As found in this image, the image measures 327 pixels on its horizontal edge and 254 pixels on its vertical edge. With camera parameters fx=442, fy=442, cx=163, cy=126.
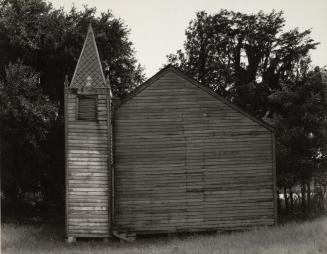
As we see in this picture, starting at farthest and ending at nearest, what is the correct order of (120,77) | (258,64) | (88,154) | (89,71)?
(258,64), (120,77), (89,71), (88,154)

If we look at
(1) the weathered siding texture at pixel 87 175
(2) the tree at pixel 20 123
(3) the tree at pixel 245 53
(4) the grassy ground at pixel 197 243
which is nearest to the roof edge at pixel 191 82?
(1) the weathered siding texture at pixel 87 175

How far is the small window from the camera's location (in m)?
22.3

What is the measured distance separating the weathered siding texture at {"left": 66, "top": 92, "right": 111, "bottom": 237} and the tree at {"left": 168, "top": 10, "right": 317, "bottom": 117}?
70.1 ft

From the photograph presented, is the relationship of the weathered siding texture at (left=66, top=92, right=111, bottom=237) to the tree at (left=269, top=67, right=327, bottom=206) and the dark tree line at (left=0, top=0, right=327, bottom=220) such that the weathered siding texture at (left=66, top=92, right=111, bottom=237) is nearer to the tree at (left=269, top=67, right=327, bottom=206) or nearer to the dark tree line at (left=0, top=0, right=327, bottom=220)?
the dark tree line at (left=0, top=0, right=327, bottom=220)

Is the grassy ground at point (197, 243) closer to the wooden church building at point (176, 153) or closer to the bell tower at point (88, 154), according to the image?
the bell tower at point (88, 154)

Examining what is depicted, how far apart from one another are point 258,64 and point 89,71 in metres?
23.7

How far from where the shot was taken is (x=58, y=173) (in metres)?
34.0

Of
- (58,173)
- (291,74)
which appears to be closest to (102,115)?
(58,173)

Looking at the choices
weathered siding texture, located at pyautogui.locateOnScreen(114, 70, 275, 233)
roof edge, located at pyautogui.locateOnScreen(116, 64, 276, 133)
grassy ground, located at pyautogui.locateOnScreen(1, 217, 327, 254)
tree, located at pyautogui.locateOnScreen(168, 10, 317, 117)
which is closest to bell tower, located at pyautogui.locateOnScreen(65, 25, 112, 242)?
weathered siding texture, located at pyautogui.locateOnScreen(114, 70, 275, 233)

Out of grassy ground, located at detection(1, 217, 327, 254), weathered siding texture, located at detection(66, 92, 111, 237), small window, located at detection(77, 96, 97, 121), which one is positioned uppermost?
small window, located at detection(77, 96, 97, 121)

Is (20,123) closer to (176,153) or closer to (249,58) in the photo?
(176,153)

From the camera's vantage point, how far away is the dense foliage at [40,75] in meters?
27.8

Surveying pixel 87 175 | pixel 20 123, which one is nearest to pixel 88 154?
pixel 87 175

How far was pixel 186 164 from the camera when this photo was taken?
→ 896 inches
